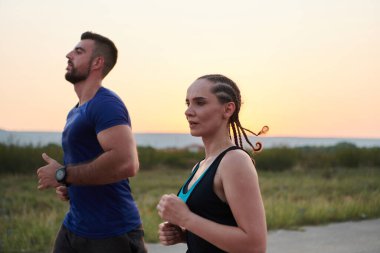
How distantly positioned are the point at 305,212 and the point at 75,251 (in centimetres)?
582

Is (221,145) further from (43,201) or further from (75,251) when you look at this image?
(43,201)

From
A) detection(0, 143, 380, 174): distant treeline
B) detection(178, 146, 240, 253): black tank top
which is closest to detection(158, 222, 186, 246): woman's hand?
detection(178, 146, 240, 253): black tank top

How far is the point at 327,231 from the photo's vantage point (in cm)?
793

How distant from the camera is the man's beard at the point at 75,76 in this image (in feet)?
11.0

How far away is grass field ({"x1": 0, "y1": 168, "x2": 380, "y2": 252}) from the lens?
267 inches

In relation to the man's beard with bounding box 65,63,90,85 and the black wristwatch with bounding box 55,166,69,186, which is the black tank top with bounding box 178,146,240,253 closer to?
the black wristwatch with bounding box 55,166,69,186

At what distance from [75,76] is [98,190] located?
0.66 meters

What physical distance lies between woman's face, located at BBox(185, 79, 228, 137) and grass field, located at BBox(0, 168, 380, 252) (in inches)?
185

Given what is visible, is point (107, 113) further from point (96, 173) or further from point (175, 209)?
point (175, 209)

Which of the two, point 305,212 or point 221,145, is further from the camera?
point 305,212

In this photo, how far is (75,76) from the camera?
3.36 m

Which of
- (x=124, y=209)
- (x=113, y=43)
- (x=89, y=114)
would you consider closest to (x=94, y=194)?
(x=124, y=209)

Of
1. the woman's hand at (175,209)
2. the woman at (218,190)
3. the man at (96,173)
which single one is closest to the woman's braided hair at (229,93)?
the woman at (218,190)

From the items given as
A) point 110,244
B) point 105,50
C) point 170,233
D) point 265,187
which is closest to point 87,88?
point 105,50
